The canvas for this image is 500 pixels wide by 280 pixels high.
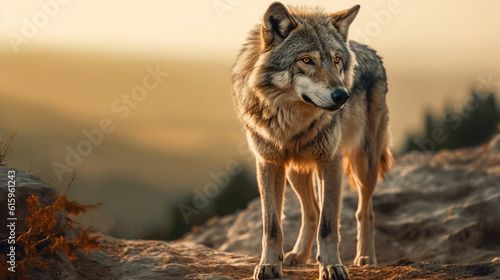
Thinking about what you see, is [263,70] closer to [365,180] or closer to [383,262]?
[365,180]

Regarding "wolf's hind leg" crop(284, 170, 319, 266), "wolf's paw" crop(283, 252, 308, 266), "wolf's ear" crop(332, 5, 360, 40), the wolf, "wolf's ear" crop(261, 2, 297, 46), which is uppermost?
"wolf's ear" crop(332, 5, 360, 40)

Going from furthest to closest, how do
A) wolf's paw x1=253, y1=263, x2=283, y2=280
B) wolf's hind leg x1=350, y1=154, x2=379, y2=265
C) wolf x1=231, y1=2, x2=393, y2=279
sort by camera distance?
wolf's hind leg x1=350, y1=154, x2=379, y2=265, wolf's paw x1=253, y1=263, x2=283, y2=280, wolf x1=231, y1=2, x2=393, y2=279

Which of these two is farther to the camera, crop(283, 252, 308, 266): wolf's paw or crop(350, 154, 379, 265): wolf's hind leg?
crop(350, 154, 379, 265): wolf's hind leg

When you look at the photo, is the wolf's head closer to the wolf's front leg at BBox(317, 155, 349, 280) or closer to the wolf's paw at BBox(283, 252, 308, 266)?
the wolf's front leg at BBox(317, 155, 349, 280)

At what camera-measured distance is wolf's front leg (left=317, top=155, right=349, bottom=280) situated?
4.18 metres

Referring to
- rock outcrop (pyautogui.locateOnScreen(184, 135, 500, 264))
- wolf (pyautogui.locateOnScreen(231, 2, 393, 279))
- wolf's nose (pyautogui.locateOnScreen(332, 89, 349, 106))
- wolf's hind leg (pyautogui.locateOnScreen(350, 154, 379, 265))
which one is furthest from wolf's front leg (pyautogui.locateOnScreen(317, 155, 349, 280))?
rock outcrop (pyautogui.locateOnScreen(184, 135, 500, 264))

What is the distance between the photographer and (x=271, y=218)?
14.7ft

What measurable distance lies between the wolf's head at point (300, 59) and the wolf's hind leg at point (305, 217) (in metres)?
1.58

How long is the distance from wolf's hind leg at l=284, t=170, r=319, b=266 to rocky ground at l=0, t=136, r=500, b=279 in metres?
0.20

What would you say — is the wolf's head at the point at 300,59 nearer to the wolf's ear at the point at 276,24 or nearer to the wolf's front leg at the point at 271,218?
the wolf's ear at the point at 276,24

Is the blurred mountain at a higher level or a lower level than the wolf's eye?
higher

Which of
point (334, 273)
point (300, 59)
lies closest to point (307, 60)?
point (300, 59)

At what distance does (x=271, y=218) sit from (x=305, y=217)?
1330mm

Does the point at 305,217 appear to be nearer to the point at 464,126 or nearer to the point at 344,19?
the point at 344,19
